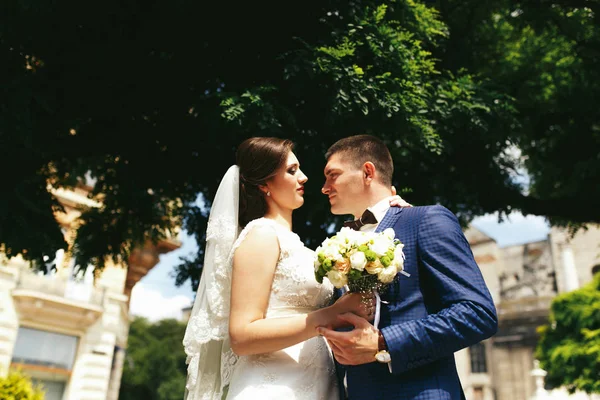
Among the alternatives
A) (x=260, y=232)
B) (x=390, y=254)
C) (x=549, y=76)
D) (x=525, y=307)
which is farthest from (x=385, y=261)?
(x=525, y=307)

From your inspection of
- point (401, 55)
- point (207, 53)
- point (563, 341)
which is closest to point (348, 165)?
point (401, 55)

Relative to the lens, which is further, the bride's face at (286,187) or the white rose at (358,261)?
the bride's face at (286,187)

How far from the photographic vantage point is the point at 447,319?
229 cm

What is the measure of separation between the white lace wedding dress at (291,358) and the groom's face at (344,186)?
380 millimetres

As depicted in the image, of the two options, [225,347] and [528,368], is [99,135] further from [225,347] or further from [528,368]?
[528,368]

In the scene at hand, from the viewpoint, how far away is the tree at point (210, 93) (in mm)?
6480

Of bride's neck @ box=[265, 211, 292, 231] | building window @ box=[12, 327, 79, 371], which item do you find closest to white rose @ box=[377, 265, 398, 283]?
bride's neck @ box=[265, 211, 292, 231]

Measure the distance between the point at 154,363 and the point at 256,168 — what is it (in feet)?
154

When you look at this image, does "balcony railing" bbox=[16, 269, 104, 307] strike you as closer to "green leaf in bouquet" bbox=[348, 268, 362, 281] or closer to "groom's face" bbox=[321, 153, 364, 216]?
"groom's face" bbox=[321, 153, 364, 216]

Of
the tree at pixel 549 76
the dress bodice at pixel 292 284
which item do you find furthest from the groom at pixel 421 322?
the tree at pixel 549 76

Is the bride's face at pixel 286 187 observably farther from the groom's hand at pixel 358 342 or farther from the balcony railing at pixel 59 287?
the balcony railing at pixel 59 287

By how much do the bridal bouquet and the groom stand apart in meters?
0.16

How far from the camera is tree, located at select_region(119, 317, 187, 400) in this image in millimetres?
41250

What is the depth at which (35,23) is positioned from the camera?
21.1ft
